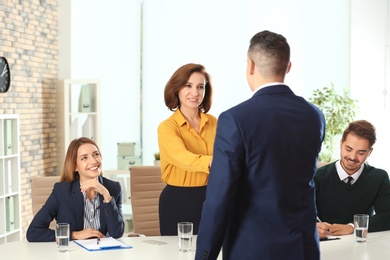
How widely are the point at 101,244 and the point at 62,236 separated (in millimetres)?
253

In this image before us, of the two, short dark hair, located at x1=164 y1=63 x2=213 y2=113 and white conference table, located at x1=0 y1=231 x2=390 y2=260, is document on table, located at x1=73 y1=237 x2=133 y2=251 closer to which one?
white conference table, located at x1=0 y1=231 x2=390 y2=260

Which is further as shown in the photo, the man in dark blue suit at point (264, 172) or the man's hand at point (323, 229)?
the man's hand at point (323, 229)

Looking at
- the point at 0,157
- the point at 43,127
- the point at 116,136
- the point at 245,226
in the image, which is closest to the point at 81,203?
the point at 245,226

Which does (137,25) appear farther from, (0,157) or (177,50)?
(0,157)

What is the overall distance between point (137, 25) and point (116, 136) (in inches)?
61.6

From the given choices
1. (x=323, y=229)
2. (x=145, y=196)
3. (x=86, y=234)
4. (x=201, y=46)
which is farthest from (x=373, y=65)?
(x=86, y=234)

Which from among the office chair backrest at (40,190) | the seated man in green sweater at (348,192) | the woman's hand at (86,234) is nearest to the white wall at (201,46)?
the office chair backrest at (40,190)

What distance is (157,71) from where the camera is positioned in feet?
30.2

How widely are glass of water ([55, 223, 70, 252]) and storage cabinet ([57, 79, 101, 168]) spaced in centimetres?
478

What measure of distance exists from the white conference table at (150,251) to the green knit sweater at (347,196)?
0.40m

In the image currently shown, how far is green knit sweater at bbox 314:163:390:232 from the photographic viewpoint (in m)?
3.93

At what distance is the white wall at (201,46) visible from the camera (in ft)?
27.3

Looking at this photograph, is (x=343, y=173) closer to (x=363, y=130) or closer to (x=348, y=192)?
(x=348, y=192)

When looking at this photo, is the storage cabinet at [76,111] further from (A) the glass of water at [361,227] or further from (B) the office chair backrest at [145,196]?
(A) the glass of water at [361,227]
